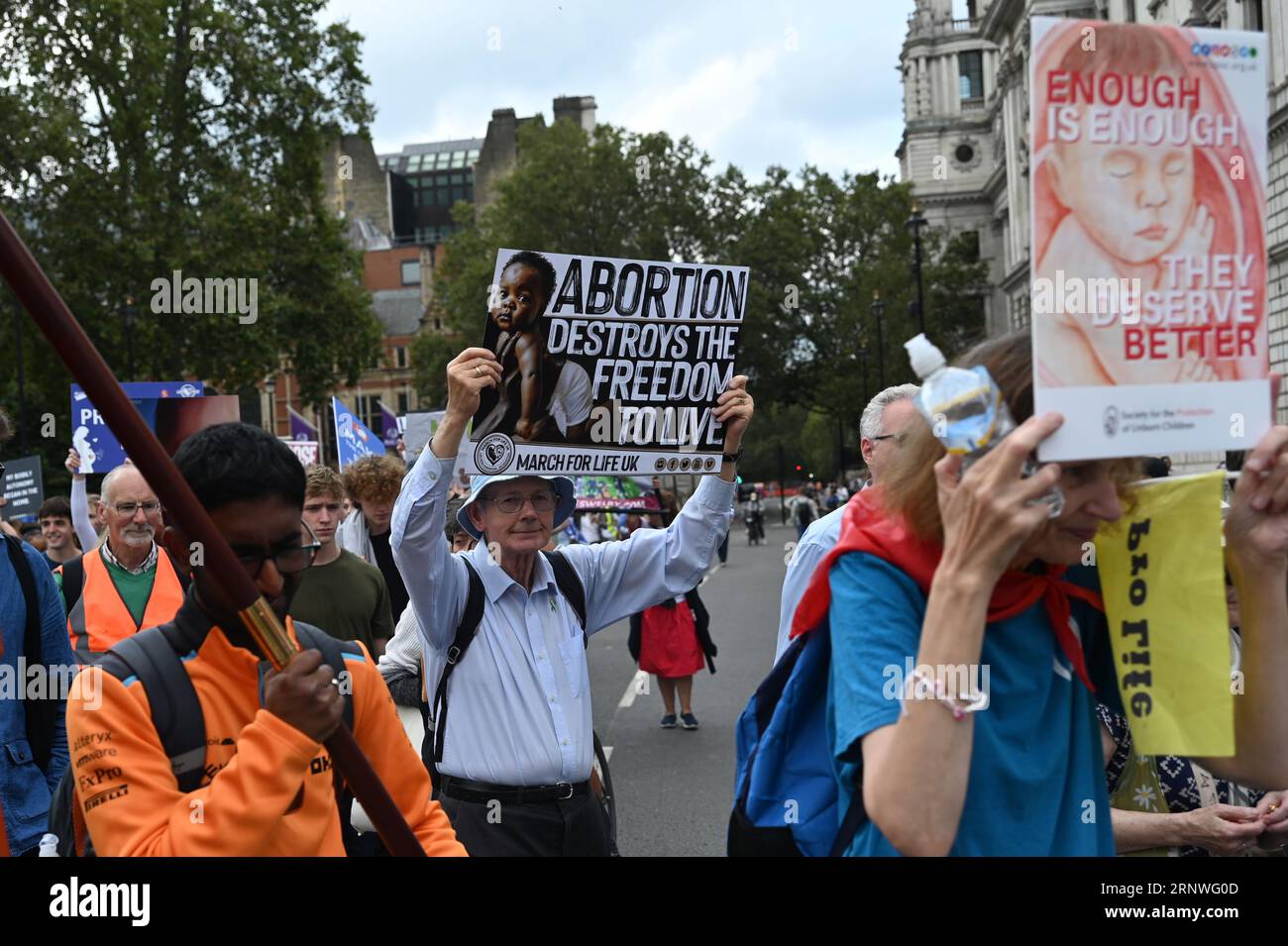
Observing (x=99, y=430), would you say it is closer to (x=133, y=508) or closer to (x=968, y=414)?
(x=133, y=508)

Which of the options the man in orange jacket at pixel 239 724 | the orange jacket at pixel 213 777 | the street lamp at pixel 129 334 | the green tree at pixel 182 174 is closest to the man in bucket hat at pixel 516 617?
the man in orange jacket at pixel 239 724

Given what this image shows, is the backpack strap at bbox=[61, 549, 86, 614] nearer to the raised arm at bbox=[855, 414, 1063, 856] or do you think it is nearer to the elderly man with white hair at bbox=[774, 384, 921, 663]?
the elderly man with white hair at bbox=[774, 384, 921, 663]

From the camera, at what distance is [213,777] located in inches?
82.4

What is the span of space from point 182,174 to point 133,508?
32.1 meters

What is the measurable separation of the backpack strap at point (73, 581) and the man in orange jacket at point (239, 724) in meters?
3.60

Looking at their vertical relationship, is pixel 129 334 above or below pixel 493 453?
above

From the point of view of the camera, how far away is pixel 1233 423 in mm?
1795

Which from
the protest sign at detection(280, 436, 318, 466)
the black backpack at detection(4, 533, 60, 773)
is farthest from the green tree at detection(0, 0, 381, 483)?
the black backpack at detection(4, 533, 60, 773)

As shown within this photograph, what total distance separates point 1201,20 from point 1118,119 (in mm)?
31417

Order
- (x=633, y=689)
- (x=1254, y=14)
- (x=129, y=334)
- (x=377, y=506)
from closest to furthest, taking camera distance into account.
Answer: (x=377, y=506), (x=633, y=689), (x=129, y=334), (x=1254, y=14)

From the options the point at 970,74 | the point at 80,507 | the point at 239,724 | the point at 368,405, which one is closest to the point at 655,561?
the point at 239,724

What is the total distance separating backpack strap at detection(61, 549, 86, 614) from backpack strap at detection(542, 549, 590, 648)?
7.79 feet

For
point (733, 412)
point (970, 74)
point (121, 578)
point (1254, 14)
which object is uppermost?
point (970, 74)

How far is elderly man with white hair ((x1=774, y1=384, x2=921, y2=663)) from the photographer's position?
408 cm
